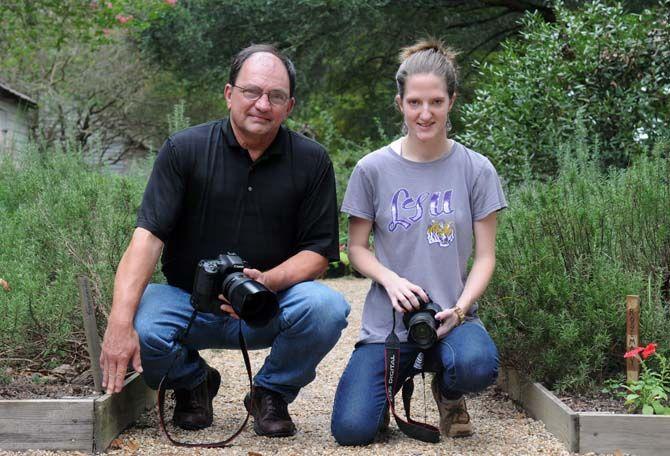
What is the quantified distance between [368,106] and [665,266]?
11.6 metres

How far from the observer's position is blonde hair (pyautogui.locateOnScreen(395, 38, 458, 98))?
344cm

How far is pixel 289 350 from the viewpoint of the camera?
3.44m

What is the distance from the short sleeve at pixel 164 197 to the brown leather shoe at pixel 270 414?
75 centimetres

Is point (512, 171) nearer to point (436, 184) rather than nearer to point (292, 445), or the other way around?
point (436, 184)

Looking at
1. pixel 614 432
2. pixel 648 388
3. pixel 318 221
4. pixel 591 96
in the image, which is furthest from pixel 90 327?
pixel 591 96

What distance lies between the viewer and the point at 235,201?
346 cm

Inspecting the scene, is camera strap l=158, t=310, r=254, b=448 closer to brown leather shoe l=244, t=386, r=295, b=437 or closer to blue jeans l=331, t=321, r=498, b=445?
brown leather shoe l=244, t=386, r=295, b=437

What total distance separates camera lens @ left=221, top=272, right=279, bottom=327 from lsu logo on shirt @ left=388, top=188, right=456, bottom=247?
2.01 feet

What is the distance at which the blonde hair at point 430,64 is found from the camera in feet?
11.3

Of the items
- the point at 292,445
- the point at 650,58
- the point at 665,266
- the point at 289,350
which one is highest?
the point at 650,58

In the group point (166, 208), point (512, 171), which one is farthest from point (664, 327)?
point (512, 171)

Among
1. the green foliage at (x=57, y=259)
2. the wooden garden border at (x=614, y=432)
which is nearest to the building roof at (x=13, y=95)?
the green foliage at (x=57, y=259)

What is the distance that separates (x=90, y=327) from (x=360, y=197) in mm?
1160

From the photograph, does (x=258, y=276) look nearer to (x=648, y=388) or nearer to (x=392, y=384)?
(x=392, y=384)
